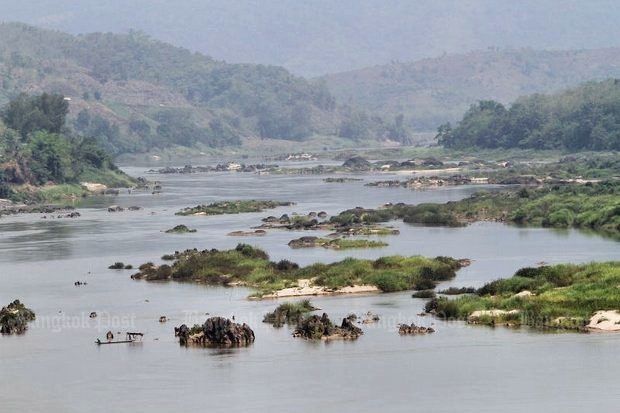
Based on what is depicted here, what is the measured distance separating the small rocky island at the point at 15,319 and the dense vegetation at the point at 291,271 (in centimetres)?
956

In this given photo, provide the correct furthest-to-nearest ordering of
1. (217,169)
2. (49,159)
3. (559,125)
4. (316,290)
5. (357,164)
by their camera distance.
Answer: (217,169) < (559,125) < (357,164) < (49,159) < (316,290)

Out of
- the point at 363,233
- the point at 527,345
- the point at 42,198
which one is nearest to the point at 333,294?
the point at 527,345

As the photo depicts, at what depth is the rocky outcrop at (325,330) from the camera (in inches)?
1919

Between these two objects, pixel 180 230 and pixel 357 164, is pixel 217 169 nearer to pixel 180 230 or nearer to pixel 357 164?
pixel 357 164

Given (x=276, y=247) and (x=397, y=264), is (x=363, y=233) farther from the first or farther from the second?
(x=397, y=264)

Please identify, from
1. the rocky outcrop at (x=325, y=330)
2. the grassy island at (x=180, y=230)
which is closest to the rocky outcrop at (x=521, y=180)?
the grassy island at (x=180, y=230)

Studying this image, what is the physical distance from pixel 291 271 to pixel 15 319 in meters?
13.7

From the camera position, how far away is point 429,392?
1606 inches

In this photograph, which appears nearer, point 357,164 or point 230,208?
point 230,208

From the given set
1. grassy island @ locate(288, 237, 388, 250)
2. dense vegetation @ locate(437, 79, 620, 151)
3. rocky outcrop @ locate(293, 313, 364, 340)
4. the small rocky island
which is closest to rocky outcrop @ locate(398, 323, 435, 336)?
rocky outcrop @ locate(293, 313, 364, 340)

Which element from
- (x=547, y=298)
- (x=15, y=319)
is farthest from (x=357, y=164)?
(x=547, y=298)

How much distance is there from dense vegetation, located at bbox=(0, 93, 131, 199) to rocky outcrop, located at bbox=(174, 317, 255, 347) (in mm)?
72498

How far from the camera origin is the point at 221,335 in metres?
48.5

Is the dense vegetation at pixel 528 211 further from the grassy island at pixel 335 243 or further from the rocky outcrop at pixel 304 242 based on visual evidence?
the grassy island at pixel 335 243
